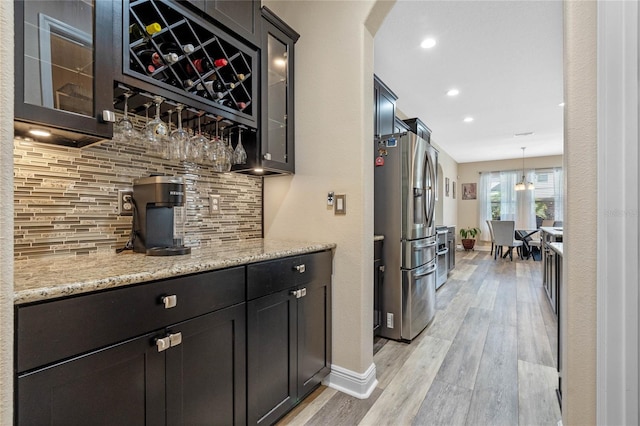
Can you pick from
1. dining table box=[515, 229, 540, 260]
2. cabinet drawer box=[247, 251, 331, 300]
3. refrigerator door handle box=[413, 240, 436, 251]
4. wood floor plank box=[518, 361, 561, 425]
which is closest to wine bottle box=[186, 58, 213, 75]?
cabinet drawer box=[247, 251, 331, 300]

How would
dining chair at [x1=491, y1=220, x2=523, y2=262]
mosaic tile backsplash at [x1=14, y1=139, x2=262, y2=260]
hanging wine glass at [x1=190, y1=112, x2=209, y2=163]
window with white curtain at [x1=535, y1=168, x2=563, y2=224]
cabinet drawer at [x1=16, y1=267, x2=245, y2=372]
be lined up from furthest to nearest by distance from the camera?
window with white curtain at [x1=535, y1=168, x2=563, y2=224] < dining chair at [x1=491, y1=220, x2=523, y2=262] < hanging wine glass at [x1=190, y1=112, x2=209, y2=163] < mosaic tile backsplash at [x1=14, y1=139, x2=262, y2=260] < cabinet drawer at [x1=16, y1=267, x2=245, y2=372]

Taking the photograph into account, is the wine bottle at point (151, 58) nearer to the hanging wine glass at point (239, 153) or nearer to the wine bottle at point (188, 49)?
the wine bottle at point (188, 49)

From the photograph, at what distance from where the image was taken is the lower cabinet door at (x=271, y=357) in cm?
135

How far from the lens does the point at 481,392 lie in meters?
1.84

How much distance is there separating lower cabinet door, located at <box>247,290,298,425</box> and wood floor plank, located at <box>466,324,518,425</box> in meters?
1.01

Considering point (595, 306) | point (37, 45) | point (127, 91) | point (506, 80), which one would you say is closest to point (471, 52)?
point (506, 80)

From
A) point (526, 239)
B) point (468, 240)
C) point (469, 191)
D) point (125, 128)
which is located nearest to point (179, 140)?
point (125, 128)

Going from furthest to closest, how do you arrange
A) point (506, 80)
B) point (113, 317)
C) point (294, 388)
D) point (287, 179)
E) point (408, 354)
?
point (506, 80), point (408, 354), point (287, 179), point (294, 388), point (113, 317)

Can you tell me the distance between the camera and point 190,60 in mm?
1510

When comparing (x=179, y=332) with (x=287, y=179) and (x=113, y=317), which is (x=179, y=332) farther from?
(x=287, y=179)

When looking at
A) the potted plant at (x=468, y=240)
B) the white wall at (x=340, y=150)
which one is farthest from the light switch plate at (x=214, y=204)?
the potted plant at (x=468, y=240)

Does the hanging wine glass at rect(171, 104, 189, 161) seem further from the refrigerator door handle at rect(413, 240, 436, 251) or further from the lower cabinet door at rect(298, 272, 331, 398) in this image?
the refrigerator door handle at rect(413, 240, 436, 251)

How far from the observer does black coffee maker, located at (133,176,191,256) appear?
1.38m

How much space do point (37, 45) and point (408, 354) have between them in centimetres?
276
